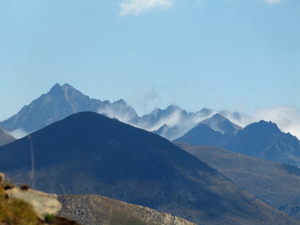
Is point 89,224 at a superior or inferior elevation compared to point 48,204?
inferior

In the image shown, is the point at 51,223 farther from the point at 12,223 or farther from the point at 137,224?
the point at 137,224

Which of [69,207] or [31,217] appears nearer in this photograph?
[31,217]

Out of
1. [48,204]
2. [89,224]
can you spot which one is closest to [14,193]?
[48,204]

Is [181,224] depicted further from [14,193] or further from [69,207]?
[14,193]

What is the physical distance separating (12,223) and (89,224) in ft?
583

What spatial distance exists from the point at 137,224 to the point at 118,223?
759cm

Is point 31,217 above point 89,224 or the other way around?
above

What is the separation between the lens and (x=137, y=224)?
197500 millimetres

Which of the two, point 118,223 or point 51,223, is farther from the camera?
point 118,223

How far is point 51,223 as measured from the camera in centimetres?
2461

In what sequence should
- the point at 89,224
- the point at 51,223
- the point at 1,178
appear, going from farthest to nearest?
the point at 89,224 → the point at 1,178 → the point at 51,223

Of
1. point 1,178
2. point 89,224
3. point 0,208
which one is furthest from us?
point 89,224

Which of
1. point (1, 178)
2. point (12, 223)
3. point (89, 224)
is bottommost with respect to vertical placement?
point (89, 224)

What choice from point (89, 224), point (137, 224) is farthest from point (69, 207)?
point (137, 224)
